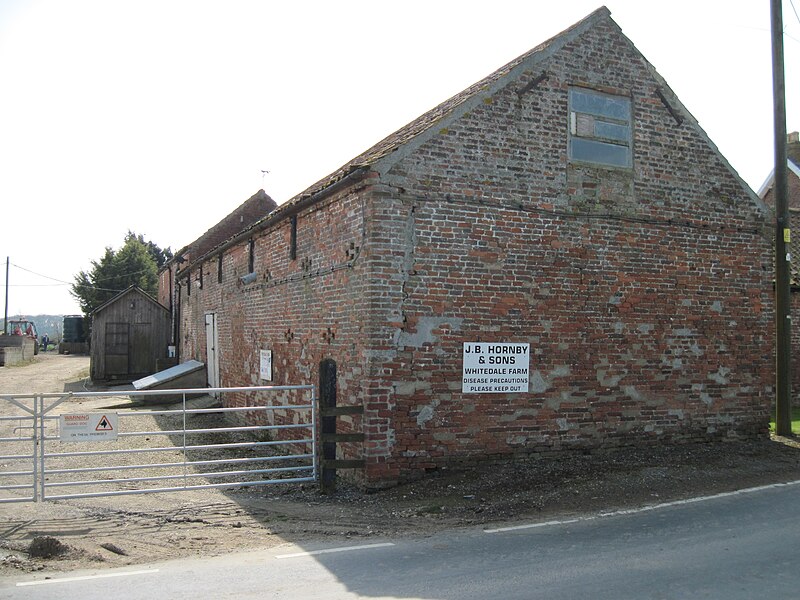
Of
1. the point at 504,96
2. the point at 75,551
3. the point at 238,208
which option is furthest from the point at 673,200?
the point at 238,208

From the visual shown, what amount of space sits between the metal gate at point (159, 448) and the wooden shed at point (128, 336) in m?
9.99

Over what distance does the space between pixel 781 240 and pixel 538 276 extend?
578 cm

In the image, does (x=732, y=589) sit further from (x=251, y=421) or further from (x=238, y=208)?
(x=238, y=208)

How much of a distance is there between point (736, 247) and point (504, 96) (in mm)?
5436

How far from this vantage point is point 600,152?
445 inches

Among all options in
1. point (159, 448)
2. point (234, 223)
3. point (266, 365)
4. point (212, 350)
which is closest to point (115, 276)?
point (234, 223)

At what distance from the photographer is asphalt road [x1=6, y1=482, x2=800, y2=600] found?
555 centimetres

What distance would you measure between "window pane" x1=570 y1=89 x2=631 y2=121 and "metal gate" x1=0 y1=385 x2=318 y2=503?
6.31 m

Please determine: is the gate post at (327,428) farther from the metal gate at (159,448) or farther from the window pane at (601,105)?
the window pane at (601,105)

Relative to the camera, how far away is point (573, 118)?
1110 centimetres

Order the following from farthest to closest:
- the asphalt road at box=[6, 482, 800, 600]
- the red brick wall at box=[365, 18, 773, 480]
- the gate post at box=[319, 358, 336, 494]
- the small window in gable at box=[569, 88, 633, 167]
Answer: the small window in gable at box=[569, 88, 633, 167], the red brick wall at box=[365, 18, 773, 480], the gate post at box=[319, 358, 336, 494], the asphalt road at box=[6, 482, 800, 600]

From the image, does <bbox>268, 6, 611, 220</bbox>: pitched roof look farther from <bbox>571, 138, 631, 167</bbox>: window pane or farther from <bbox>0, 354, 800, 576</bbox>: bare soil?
<bbox>0, 354, 800, 576</bbox>: bare soil

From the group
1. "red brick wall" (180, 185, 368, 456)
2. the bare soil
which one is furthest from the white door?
the bare soil

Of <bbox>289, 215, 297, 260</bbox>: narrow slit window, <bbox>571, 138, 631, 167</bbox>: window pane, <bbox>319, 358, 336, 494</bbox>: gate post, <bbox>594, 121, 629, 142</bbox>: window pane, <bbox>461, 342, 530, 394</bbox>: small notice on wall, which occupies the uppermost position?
<bbox>594, 121, 629, 142</bbox>: window pane
